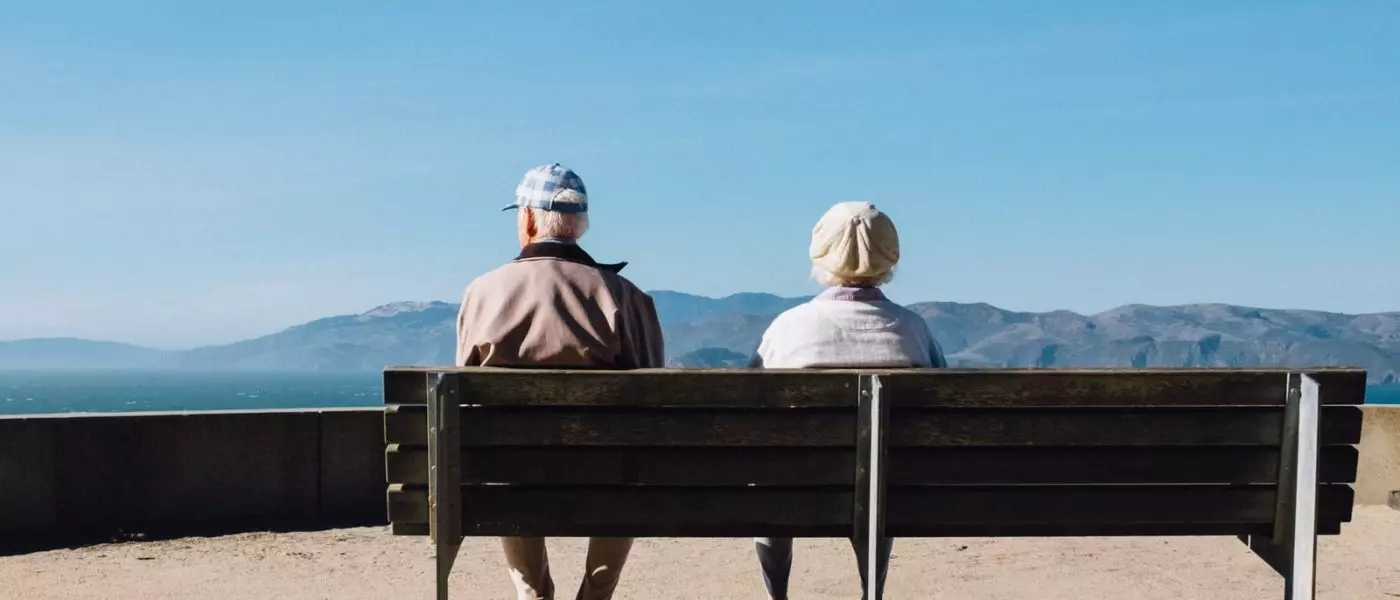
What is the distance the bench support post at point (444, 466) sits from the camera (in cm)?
386

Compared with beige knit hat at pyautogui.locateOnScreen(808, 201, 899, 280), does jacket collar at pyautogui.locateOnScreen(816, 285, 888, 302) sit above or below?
below

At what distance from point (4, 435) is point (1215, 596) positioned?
249 inches

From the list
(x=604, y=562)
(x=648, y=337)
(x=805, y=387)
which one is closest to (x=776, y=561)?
(x=604, y=562)

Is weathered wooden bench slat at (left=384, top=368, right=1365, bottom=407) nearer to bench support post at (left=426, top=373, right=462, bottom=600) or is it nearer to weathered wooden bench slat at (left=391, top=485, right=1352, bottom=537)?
bench support post at (left=426, top=373, right=462, bottom=600)

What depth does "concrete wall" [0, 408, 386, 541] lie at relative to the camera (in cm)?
776

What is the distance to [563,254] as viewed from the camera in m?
4.57

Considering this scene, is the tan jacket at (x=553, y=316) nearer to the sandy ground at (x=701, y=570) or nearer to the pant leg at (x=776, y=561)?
the pant leg at (x=776, y=561)

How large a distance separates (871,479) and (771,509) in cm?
30

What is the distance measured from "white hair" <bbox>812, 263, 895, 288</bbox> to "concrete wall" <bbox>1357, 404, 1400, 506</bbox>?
6.00 metres

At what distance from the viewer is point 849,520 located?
4.03 meters

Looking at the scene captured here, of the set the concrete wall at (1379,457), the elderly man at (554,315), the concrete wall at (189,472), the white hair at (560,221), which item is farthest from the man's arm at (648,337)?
the concrete wall at (1379,457)

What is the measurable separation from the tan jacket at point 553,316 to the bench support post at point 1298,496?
78.2 inches

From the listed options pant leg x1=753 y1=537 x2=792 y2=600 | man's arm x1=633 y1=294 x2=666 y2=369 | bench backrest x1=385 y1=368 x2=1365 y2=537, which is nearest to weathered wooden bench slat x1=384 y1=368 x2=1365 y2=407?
bench backrest x1=385 y1=368 x2=1365 y2=537

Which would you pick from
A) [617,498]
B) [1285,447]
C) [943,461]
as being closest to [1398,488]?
[1285,447]
